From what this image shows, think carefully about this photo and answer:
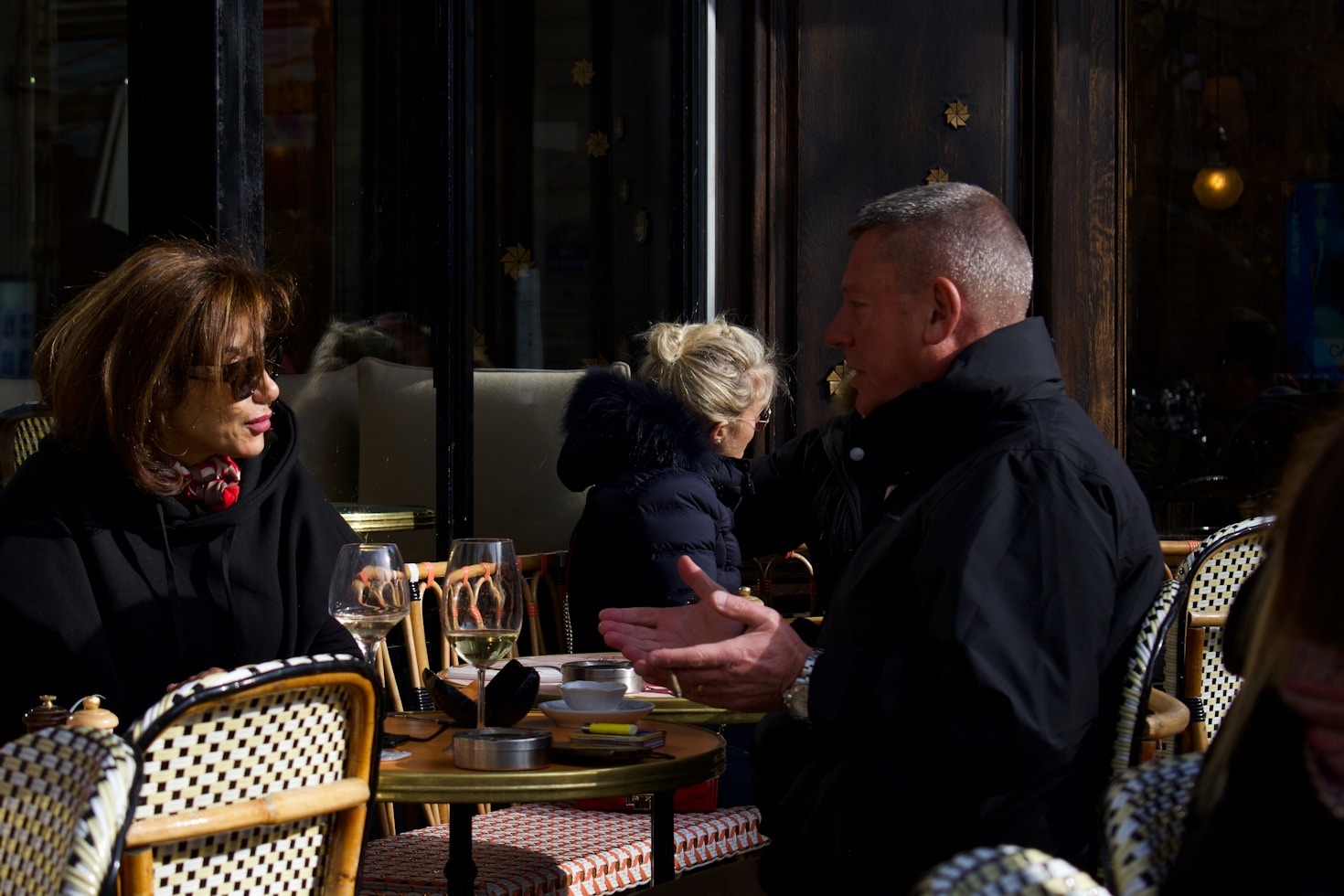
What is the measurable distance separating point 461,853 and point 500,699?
0.26m

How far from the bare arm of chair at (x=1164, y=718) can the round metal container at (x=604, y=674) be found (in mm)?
889

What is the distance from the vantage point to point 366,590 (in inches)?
98.3

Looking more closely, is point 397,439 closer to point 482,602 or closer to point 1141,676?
point 482,602

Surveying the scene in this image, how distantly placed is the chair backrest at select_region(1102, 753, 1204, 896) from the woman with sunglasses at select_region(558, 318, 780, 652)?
90.1 inches

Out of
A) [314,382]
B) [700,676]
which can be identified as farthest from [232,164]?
[700,676]

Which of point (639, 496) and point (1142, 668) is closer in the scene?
point (1142, 668)

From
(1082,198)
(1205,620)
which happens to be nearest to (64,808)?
(1205,620)

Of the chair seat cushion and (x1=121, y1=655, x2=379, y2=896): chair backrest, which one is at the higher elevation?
(x1=121, y1=655, x2=379, y2=896): chair backrest

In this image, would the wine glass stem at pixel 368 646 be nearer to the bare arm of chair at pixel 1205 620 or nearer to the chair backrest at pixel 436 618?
the chair backrest at pixel 436 618

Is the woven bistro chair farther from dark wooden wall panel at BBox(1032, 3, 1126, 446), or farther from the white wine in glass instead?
dark wooden wall panel at BBox(1032, 3, 1126, 446)

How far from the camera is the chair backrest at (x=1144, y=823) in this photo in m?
1.36

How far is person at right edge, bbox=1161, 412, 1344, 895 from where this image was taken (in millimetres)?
1176

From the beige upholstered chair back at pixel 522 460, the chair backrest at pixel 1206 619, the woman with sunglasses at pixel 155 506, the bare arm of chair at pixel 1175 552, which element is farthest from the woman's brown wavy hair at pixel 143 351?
the bare arm of chair at pixel 1175 552

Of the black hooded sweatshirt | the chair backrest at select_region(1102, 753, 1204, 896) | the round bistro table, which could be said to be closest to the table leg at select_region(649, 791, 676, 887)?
the round bistro table
